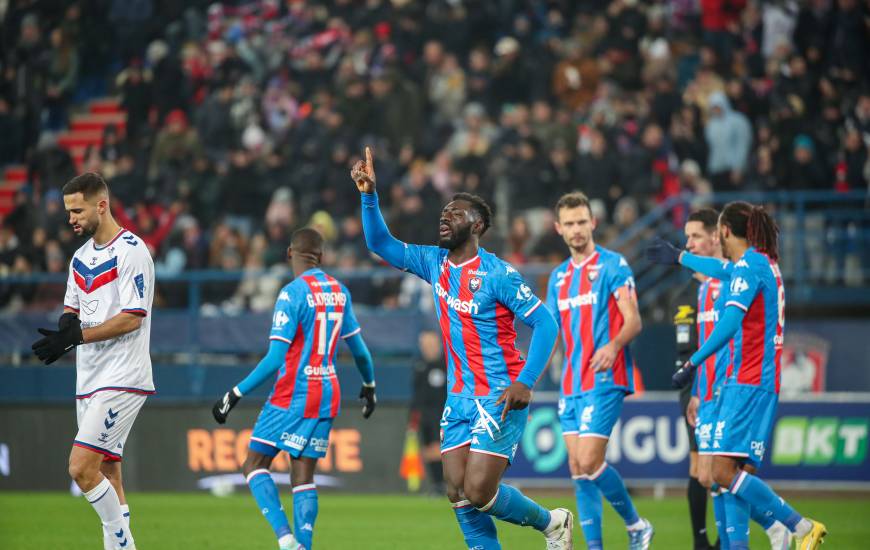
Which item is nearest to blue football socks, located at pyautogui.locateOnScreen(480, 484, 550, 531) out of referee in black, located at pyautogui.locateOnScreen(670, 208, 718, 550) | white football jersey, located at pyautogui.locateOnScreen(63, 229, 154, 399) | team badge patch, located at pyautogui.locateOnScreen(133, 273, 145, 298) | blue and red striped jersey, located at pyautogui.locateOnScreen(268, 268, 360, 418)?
blue and red striped jersey, located at pyautogui.locateOnScreen(268, 268, 360, 418)

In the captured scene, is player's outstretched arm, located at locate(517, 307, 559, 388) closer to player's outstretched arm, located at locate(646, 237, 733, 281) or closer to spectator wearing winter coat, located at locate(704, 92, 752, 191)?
player's outstretched arm, located at locate(646, 237, 733, 281)

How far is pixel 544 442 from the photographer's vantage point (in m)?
16.0

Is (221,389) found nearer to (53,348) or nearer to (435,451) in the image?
(435,451)

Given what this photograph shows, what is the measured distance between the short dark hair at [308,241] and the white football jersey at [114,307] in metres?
1.44

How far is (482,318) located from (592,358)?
194 centimetres

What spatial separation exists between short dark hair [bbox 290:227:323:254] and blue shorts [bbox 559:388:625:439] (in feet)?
7.47

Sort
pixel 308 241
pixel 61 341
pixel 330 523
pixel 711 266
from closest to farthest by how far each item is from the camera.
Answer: pixel 61 341, pixel 711 266, pixel 308 241, pixel 330 523

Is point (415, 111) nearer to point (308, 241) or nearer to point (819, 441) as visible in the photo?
point (819, 441)

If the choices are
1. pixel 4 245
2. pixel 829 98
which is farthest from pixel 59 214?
pixel 829 98

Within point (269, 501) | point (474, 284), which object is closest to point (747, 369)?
point (474, 284)

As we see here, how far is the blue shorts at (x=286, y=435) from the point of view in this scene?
30.8ft

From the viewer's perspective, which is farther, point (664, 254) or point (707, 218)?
point (707, 218)

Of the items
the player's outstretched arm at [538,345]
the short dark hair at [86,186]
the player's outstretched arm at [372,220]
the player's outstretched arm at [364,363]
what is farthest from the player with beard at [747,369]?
the short dark hair at [86,186]

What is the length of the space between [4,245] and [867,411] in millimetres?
13075
